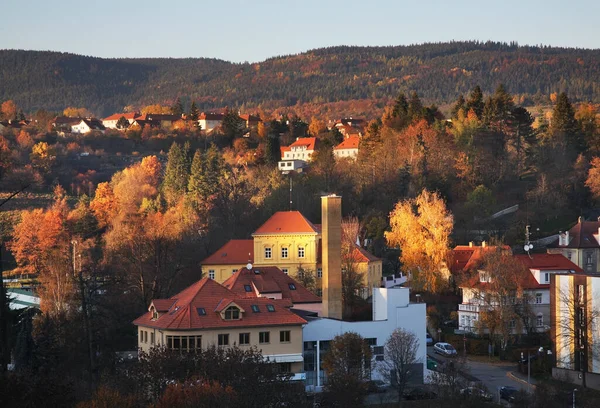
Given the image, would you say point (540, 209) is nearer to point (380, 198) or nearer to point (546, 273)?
point (380, 198)

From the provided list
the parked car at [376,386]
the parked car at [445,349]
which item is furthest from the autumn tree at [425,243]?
the parked car at [376,386]

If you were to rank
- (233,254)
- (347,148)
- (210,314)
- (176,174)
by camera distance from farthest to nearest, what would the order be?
1. (347,148)
2. (176,174)
3. (233,254)
4. (210,314)

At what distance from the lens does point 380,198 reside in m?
84.9

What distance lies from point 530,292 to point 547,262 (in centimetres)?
281

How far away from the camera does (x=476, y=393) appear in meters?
45.7

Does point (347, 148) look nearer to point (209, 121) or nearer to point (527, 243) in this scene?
point (209, 121)

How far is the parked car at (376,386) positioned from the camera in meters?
48.4

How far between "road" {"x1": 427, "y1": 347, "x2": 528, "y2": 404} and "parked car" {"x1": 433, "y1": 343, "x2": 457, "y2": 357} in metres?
0.26

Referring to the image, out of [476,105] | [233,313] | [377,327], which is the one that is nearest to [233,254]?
[377,327]

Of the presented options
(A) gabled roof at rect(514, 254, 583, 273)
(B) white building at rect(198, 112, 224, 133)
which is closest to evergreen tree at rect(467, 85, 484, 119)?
(A) gabled roof at rect(514, 254, 583, 273)

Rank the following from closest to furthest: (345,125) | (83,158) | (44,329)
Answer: (44,329), (83,158), (345,125)

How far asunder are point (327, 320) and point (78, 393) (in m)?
13.9

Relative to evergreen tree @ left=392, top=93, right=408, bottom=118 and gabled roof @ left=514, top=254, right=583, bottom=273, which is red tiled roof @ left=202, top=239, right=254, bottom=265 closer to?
gabled roof @ left=514, top=254, right=583, bottom=273

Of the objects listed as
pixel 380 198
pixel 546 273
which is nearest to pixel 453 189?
pixel 380 198
